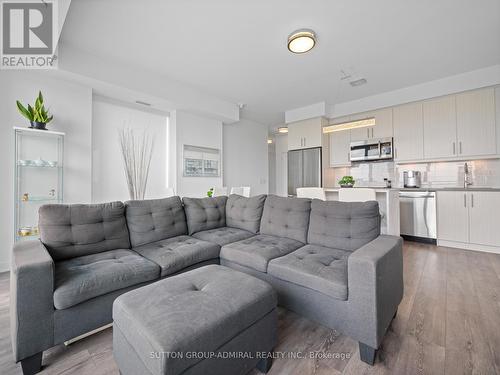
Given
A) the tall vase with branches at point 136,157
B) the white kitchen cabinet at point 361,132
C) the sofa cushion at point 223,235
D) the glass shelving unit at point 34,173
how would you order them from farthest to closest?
the white kitchen cabinet at point 361,132
the tall vase with branches at point 136,157
the glass shelving unit at point 34,173
the sofa cushion at point 223,235

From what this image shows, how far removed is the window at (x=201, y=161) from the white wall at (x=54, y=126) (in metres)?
1.66

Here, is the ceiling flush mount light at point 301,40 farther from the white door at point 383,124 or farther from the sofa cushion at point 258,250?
the white door at point 383,124

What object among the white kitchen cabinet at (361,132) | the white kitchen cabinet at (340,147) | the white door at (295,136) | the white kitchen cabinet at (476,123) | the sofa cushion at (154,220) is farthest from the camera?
the white door at (295,136)

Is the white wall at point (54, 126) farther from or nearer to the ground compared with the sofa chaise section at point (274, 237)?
farther from the ground

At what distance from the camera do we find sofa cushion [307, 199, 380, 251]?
1.86m

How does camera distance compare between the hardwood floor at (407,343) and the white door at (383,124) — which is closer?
the hardwood floor at (407,343)

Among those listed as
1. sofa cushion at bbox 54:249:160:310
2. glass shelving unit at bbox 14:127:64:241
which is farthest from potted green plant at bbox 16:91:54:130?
sofa cushion at bbox 54:249:160:310

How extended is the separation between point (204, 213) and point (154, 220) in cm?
Result: 61

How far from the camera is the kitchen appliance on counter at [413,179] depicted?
13.7ft

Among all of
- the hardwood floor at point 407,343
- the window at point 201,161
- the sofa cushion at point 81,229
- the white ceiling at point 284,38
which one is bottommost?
the hardwood floor at point 407,343

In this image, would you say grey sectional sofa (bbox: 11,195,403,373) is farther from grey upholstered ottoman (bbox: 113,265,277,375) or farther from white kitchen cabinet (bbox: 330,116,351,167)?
white kitchen cabinet (bbox: 330,116,351,167)

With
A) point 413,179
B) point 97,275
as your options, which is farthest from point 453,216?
point 97,275

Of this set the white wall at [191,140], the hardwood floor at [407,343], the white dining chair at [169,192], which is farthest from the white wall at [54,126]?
the white wall at [191,140]

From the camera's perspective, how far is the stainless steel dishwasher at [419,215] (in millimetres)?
3703
